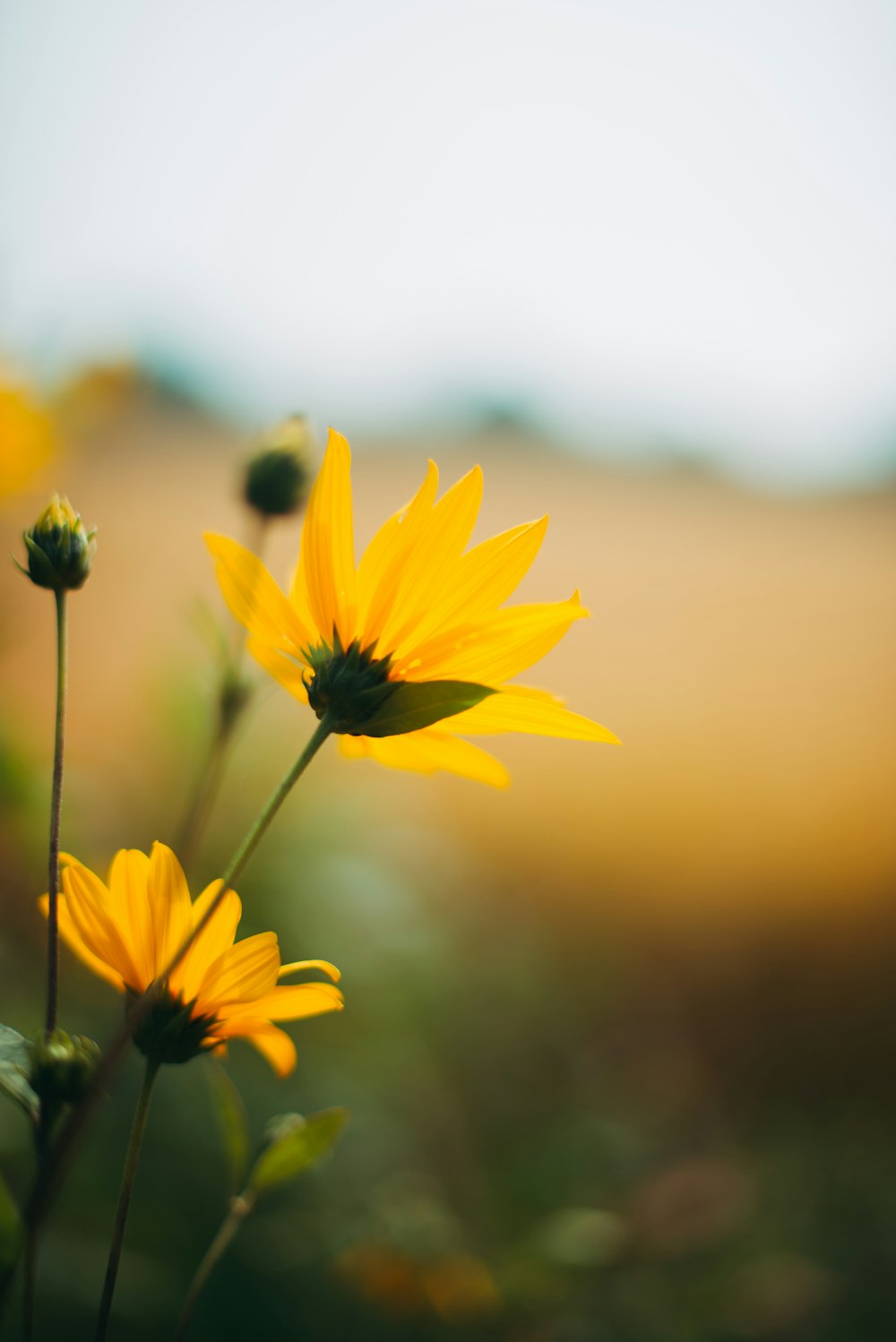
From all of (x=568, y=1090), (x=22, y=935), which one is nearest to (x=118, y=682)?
(x=22, y=935)

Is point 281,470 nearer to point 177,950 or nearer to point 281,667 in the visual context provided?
point 281,667

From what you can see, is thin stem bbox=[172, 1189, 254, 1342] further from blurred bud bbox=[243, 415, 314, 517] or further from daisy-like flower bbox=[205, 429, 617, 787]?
blurred bud bbox=[243, 415, 314, 517]

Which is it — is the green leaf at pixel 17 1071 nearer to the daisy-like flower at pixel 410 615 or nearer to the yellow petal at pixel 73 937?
the yellow petal at pixel 73 937

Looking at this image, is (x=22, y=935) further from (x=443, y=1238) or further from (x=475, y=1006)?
(x=443, y=1238)

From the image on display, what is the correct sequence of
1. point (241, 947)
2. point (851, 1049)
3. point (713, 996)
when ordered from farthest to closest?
point (713, 996)
point (851, 1049)
point (241, 947)

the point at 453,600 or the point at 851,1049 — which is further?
the point at 851,1049

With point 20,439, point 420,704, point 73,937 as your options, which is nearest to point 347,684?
point 420,704
